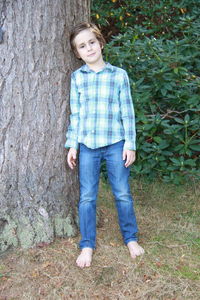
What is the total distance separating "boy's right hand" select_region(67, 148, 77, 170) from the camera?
3016 mm

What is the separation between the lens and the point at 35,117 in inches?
117

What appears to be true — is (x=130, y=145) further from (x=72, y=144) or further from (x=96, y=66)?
(x=96, y=66)

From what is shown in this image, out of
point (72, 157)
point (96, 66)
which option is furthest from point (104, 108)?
point (72, 157)

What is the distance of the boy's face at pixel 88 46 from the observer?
2.88 metres

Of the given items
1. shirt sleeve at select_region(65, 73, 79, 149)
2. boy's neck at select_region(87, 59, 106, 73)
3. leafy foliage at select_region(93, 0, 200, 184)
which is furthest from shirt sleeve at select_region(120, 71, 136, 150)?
leafy foliage at select_region(93, 0, 200, 184)

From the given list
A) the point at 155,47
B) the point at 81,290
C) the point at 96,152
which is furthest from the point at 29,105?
the point at 155,47

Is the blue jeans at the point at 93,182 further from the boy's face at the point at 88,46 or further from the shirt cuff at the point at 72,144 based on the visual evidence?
the boy's face at the point at 88,46

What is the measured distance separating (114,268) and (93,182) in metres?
0.61

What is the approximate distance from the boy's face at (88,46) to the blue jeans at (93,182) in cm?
61

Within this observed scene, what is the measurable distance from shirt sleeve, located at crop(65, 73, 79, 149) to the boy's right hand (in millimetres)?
30

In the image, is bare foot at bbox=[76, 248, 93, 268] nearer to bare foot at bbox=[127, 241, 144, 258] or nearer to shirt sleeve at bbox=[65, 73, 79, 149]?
bare foot at bbox=[127, 241, 144, 258]

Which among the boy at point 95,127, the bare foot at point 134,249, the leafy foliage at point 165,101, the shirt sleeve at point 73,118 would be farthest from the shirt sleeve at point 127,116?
the leafy foliage at point 165,101

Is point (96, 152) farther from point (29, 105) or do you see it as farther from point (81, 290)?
point (81, 290)

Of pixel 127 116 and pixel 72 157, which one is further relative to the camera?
pixel 72 157
